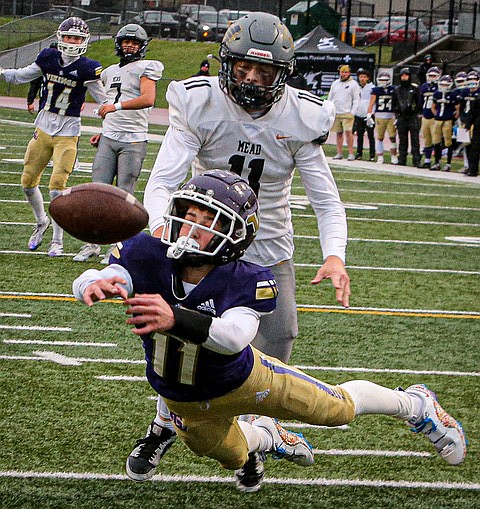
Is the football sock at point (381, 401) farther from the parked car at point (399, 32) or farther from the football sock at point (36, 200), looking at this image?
the parked car at point (399, 32)

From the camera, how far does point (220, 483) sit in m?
4.00

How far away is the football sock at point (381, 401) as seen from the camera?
3.79 metres

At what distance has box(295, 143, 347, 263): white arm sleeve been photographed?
13.1 feet

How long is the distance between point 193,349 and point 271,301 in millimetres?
294

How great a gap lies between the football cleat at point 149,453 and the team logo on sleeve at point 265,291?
969mm

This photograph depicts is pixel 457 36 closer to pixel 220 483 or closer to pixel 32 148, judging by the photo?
pixel 32 148

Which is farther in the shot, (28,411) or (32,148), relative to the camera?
(32,148)

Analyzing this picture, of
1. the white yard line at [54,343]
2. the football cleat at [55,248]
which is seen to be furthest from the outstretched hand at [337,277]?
the football cleat at [55,248]

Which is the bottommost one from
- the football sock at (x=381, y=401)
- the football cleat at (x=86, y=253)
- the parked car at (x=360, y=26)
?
the parked car at (x=360, y=26)

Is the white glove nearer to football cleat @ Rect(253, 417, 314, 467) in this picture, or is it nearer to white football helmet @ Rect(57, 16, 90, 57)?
white football helmet @ Rect(57, 16, 90, 57)

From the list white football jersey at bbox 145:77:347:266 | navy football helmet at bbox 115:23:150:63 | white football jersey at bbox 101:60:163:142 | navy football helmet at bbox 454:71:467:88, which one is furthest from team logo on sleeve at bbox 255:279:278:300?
navy football helmet at bbox 454:71:467:88

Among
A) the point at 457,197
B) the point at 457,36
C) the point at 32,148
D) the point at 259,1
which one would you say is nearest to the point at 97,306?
the point at 32,148

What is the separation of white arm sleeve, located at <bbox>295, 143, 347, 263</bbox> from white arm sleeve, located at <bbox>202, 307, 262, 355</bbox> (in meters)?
0.90

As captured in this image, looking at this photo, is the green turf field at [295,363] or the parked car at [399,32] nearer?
the green turf field at [295,363]
